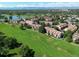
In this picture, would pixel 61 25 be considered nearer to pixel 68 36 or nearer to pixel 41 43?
pixel 68 36

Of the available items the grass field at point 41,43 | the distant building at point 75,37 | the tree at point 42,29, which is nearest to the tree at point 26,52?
the grass field at point 41,43

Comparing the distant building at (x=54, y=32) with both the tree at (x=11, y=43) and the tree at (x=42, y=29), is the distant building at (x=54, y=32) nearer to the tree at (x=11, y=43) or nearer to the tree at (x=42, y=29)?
the tree at (x=42, y=29)

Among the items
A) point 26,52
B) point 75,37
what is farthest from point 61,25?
point 26,52

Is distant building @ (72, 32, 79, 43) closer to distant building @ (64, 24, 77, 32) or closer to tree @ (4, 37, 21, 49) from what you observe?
distant building @ (64, 24, 77, 32)

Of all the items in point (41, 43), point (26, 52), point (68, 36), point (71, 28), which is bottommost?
point (26, 52)

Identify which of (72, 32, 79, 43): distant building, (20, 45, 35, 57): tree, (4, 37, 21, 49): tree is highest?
(72, 32, 79, 43): distant building

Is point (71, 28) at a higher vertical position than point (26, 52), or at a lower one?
higher

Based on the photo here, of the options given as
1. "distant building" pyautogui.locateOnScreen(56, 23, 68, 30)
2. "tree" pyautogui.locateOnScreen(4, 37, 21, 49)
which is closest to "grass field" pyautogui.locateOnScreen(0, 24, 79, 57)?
"tree" pyautogui.locateOnScreen(4, 37, 21, 49)

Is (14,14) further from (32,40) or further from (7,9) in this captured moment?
(32,40)
